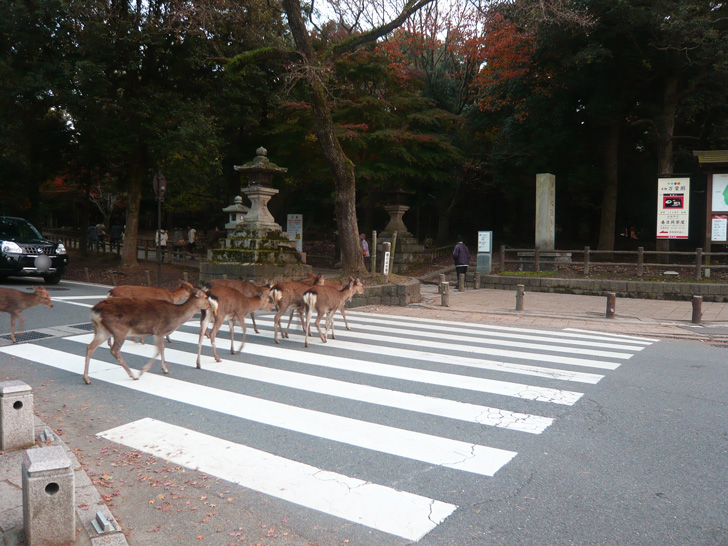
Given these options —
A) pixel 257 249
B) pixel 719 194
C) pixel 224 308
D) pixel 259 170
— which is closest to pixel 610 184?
pixel 719 194

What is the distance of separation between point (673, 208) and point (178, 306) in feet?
59.0

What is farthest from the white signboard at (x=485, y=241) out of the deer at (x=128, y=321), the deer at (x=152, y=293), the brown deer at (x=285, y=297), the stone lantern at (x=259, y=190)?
the deer at (x=128, y=321)

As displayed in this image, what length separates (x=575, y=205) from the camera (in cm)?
3309

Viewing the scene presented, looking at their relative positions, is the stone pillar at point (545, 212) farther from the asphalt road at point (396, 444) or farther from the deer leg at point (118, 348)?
the deer leg at point (118, 348)

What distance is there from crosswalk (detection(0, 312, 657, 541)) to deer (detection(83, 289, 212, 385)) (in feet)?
1.42

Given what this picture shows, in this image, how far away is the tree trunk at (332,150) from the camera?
51.9 feet

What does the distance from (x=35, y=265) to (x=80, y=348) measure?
10.2 meters

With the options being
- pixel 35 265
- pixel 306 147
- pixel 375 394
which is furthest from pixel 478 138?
pixel 375 394

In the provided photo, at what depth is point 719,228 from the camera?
18406mm

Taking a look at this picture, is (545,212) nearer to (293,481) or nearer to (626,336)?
(626,336)

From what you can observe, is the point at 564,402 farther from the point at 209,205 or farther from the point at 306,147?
the point at 209,205

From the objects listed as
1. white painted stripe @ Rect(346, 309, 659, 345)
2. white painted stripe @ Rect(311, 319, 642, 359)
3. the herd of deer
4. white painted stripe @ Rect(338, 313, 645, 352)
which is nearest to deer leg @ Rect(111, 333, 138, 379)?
the herd of deer

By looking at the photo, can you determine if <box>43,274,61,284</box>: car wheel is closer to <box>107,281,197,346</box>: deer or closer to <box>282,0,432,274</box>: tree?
<box>282,0,432,274</box>: tree

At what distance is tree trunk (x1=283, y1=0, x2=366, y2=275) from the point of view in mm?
15828
